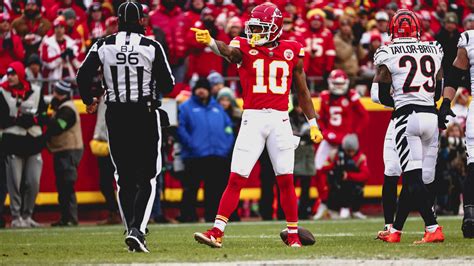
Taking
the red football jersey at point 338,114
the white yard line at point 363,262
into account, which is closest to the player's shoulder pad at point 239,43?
the white yard line at point 363,262

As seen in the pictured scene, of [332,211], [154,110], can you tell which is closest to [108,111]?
[154,110]

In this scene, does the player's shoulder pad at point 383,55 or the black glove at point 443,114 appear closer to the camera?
the player's shoulder pad at point 383,55

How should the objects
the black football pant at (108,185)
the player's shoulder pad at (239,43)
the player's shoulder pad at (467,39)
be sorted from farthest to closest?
the black football pant at (108,185)
the player's shoulder pad at (467,39)
the player's shoulder pad at (239,43)

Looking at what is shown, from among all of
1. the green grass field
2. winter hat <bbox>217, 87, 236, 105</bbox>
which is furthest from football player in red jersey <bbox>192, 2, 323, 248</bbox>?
winter hat <bbox>217, 87, 236, 105</bbox>

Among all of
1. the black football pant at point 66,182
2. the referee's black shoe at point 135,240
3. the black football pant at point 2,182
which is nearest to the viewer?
the referee's black shoe at point 135,240

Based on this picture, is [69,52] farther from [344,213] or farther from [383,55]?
[383,55]

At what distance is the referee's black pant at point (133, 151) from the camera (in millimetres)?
10102

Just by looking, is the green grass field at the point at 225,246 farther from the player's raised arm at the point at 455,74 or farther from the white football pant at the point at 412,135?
the player's raised arm at the point at 455,74

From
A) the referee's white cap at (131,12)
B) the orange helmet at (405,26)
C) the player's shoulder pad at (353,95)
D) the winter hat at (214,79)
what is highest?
the referee's white cap at (131,12)

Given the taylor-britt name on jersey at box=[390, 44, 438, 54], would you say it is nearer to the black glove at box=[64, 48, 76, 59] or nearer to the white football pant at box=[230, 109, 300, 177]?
the white football pant at box=[230, 109, 300, 177]

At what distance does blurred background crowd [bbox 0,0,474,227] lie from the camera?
54.1 ft

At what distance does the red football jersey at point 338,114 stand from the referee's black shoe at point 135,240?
8.80 meters

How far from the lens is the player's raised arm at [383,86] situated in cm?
1108

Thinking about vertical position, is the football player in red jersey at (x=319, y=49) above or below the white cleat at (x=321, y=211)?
above
